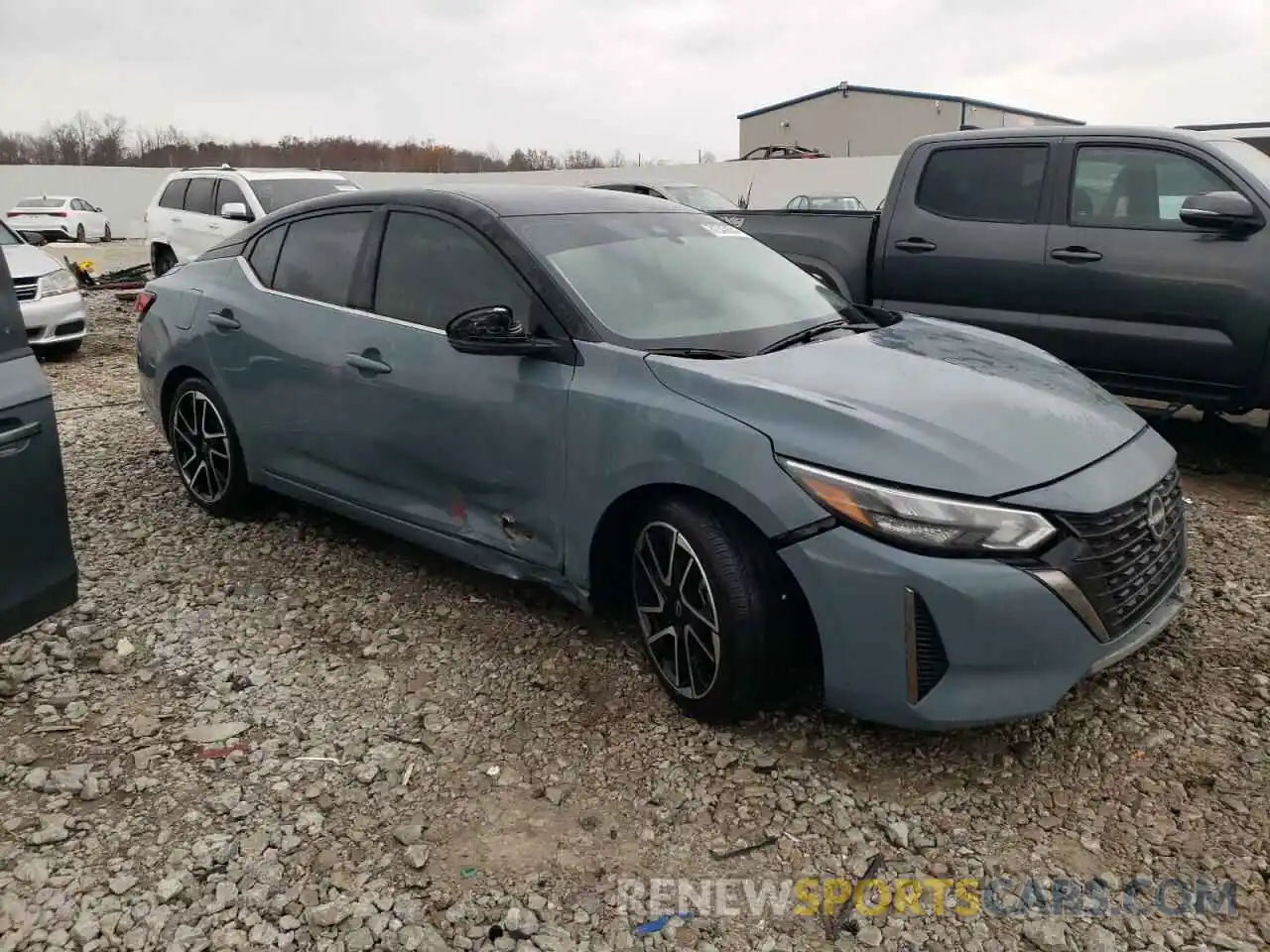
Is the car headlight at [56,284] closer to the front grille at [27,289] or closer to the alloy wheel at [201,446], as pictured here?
the front grille at [27,289]

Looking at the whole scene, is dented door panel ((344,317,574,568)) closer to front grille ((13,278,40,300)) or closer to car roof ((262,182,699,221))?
car roof ((262,182,699,221))

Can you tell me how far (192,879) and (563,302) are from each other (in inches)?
77.9

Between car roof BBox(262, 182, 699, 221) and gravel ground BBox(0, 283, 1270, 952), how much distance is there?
4.94 feet

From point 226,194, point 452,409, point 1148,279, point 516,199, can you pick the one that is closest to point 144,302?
point 516,199

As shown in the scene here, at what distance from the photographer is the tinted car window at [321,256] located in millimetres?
4016

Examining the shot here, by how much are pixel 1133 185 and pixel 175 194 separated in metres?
11.7

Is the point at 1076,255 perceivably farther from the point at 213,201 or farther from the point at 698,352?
the point at 213,201

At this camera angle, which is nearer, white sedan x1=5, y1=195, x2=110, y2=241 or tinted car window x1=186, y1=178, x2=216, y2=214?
tinted car window x1=186, y1=178, x2=216, y2=214

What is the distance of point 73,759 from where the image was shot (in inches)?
116

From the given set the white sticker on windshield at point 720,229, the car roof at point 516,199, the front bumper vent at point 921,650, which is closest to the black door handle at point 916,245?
the white sticker on windshield at point 720,229

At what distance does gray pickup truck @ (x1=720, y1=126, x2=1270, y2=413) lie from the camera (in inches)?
194

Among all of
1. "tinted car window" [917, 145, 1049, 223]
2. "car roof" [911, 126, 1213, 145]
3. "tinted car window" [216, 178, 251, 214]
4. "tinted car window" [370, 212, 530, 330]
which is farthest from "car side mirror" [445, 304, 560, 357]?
"tinted car window" [216, 178, 251, 214]

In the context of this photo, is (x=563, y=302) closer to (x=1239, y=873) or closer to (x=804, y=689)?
(x=804, y=689)

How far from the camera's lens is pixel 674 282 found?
3547 millimetres
